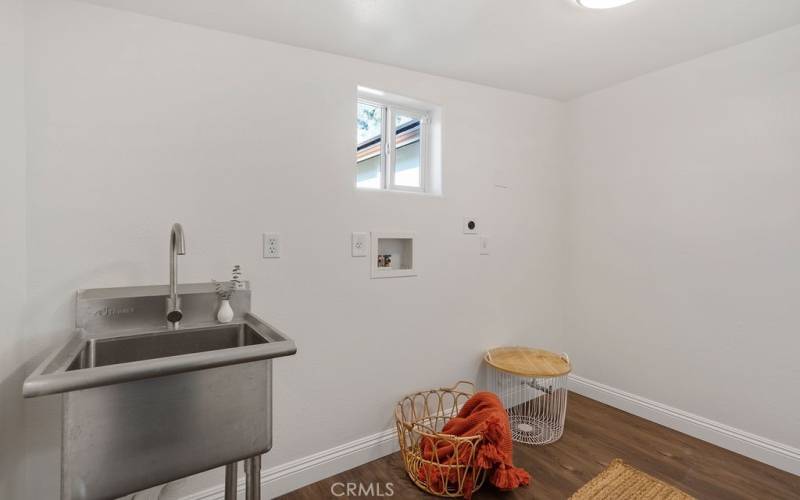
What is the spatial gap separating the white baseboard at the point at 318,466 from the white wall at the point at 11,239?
2.03 feet

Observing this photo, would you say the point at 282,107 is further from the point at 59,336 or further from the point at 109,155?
the point at 59,336

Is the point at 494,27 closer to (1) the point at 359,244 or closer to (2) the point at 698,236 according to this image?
(1) the point at 359,244

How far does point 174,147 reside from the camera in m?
1.51

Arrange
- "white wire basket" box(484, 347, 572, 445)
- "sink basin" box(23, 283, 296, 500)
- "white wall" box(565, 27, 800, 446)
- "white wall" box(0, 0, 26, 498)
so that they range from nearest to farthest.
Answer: "sink basin" box(23, 283, 296, 500) → "white wall" box(0, 0, 26, 498) → "white wall" box(565, 27, 800, 446) → "white wire basket" box(484, 347, 572, 445)

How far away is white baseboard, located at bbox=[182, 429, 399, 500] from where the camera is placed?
1649 millimetres

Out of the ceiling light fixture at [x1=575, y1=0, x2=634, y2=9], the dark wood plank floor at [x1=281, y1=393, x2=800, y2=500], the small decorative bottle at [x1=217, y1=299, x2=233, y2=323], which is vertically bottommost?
the dark wood plank floor at [x1=281, y1=393, x2=800, y2=500]

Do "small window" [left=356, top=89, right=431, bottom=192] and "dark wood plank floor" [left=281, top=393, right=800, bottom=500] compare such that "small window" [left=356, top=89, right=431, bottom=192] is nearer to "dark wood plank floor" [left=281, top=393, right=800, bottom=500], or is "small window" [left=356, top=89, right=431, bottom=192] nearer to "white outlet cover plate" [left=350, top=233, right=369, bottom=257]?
"white outlet cover plate" [left=350, top=233, right=369, bottom=257]

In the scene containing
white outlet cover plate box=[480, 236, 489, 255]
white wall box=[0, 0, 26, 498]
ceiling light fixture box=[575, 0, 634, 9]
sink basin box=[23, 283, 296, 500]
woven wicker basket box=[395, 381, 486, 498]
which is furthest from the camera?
white outlet cover plate box=[480, 236, 489, 255]

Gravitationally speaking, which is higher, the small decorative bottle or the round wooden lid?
the small decorative bottle

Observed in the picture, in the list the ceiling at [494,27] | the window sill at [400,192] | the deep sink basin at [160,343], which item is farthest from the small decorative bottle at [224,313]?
the ceiling at [494,27]

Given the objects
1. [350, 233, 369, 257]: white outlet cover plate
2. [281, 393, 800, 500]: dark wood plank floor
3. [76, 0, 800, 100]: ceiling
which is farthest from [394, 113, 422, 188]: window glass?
[281, 393, 800, 500]: dark wood plank floor

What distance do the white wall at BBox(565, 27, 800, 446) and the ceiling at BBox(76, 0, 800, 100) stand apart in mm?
261

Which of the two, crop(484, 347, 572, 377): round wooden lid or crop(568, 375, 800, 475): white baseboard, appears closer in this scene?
crop(568, 375, 800, 475): white baseboard

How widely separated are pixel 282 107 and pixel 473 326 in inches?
63.2
